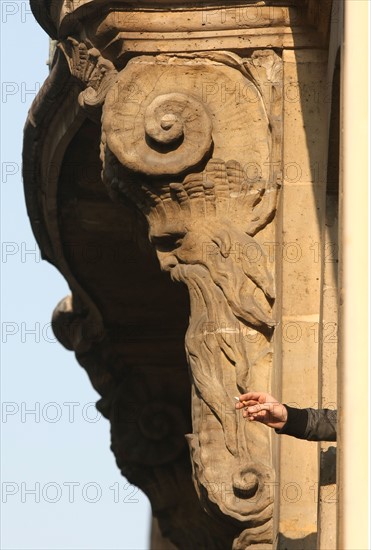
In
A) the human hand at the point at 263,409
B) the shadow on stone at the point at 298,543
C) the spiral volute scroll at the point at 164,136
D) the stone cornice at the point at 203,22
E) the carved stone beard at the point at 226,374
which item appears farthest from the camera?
the stone cornice at the point at 203,22

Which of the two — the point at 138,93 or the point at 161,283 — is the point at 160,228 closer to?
the point at 138,93

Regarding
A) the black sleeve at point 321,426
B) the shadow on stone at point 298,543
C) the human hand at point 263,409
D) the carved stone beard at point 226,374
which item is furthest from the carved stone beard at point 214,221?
the human hand at point 263,409

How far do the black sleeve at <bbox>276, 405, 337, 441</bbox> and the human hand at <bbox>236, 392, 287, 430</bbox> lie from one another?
1.1 inches

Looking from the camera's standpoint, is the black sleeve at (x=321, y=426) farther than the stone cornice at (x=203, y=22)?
No

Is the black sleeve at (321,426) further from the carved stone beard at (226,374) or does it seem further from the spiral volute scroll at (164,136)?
the spiral volute scroll at (164,136)

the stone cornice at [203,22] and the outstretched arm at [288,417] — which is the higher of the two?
the stone cornice at [203,22]

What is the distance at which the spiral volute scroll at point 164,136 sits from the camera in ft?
37.8

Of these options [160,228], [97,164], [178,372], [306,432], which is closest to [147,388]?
[178,372]

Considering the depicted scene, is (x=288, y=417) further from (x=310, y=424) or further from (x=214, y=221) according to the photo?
(x=214, y=221)

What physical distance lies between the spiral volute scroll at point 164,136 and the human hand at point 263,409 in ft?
6.84

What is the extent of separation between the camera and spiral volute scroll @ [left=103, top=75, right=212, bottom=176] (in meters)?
11.5

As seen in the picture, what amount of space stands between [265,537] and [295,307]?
105 cm

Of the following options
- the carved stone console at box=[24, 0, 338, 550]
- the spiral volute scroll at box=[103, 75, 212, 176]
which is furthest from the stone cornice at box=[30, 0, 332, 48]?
the spiral volute scroll at box=[103, 75, 212, 176]

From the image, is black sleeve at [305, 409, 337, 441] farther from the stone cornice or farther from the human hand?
the stone cornice
